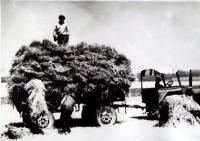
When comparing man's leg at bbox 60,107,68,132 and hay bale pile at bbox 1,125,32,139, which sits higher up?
man's leg at bbox 60,107,68,132

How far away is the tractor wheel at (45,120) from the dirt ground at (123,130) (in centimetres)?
9

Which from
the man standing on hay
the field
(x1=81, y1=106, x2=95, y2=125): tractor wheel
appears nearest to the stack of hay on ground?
the field

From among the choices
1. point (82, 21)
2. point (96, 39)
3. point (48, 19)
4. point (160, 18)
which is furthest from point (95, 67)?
point (160, 18)

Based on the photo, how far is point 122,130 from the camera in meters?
4.97

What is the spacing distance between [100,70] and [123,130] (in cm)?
116

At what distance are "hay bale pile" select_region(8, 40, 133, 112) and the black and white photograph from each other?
0.7 inches

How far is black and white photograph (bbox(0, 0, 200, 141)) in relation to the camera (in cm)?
482

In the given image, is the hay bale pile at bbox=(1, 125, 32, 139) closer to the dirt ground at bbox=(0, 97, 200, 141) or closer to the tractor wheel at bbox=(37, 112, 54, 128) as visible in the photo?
the dirt ground at bbox=(0, 97, 200, 141)

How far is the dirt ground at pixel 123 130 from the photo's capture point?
4.81 meters

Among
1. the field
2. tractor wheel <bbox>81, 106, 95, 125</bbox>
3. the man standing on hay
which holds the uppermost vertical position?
the man standing on hay

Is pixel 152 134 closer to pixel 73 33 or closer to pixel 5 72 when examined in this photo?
pixel 73 33

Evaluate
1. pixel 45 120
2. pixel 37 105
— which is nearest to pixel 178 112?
pixel 45 120

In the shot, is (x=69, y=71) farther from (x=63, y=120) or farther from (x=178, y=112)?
(x=178, y=112)

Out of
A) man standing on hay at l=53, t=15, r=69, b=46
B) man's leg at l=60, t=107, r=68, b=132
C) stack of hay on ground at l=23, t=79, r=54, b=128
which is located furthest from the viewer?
man standing on hay at l=53, t=15, r=69, b=46
